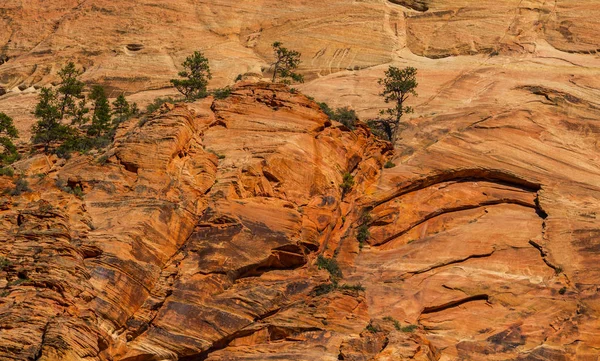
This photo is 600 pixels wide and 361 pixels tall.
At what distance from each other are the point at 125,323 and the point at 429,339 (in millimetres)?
13527

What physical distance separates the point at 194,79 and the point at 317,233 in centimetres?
2335

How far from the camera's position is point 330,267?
50.4 m

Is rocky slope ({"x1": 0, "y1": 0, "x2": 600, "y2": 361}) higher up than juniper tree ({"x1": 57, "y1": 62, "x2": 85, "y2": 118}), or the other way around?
rocky slope ({"x1": 0, "y1": 0, "x2": 600, "y2": 361})

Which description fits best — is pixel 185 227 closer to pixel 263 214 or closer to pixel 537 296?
pixel 263 214

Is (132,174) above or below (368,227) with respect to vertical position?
above

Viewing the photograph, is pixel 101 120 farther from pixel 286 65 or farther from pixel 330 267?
pixel 330 267

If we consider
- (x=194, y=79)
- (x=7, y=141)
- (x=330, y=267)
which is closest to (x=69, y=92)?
(x=194, y=79)

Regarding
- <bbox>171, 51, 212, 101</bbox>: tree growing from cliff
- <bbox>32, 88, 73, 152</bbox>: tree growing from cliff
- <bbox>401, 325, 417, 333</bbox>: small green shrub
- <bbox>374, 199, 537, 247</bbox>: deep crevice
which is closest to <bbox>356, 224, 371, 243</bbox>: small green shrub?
<bbox>374, 199, 537, 247</bbox>: deep crevice

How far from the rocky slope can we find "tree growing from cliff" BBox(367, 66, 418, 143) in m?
0.91

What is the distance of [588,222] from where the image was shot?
51.4 metres

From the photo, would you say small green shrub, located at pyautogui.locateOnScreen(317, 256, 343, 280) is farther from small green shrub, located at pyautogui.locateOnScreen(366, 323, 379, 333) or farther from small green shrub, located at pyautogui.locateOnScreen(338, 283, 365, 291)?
small green shrub, located at pyautogui.locateOnScreen(366, 323, 379, 333)

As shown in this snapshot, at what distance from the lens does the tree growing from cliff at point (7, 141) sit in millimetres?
59094

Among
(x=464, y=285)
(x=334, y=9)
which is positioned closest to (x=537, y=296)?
(x=464, y=285)

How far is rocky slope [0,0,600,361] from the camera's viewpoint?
42.4 m
